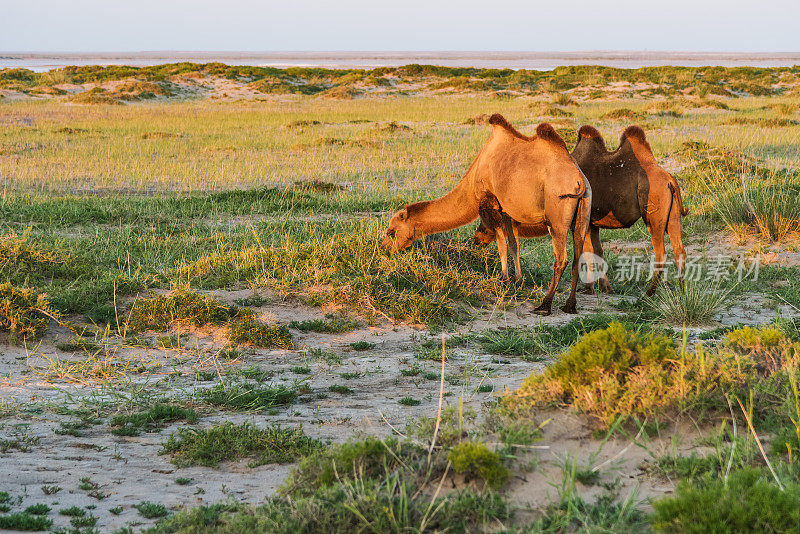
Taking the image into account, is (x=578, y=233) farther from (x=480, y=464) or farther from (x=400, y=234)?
(x=480, y=464)

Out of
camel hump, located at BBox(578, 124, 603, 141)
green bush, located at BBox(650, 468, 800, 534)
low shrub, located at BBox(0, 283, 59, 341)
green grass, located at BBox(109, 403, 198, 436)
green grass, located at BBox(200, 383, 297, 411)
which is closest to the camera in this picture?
green bush, located at BBox(650, 468, 800, 534)

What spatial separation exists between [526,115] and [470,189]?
21.5 metres

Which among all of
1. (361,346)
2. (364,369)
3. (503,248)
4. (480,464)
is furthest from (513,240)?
(480,464)

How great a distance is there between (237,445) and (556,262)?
13.8 ft

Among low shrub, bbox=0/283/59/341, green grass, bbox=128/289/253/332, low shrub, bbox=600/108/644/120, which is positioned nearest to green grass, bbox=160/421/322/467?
green grass, bbox=128/289/253/332

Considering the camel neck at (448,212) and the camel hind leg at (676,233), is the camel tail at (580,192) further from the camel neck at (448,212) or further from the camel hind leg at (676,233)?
the camel neck at (448,212)

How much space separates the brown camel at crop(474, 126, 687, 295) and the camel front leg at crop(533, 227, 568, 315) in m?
0.68

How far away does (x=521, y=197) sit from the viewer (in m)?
7.66

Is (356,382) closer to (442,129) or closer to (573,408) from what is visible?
(573,408)

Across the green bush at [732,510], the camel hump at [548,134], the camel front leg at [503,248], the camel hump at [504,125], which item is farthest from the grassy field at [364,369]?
the camel hump at [548,134]

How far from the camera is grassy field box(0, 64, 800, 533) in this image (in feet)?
11.4

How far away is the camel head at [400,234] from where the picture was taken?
8453 mm

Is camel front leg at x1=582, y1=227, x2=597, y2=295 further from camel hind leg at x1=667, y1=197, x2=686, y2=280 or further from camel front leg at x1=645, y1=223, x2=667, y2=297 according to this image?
camel hind leg at x1=667, y1=197, x2=686, y2=280

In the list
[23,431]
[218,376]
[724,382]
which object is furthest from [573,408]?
[23,431]
